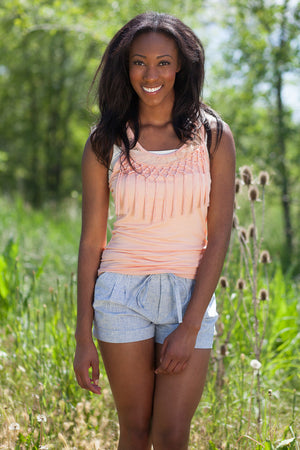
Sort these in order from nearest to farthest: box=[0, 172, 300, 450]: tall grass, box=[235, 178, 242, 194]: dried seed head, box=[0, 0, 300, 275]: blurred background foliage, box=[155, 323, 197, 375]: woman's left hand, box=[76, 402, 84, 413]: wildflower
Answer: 1. box=[155, 323, 197, 375]: woman's left hand
2. box=[0, 172, 300, 450]: tall grass
3. box=[76, 402, 84, 413]: wildflower
4. box=[235, 178, 242, 194]: dried seed head
5. box=[0, 0, 300, 275]: blurred background foliage

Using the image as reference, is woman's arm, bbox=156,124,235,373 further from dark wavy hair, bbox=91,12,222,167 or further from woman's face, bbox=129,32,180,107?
woman's face, bbox=129,32,180,107

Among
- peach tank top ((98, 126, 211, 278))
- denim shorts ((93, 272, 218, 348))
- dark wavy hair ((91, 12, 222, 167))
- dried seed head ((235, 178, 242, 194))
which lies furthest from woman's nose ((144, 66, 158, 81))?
dried seed head ((235, 178, 242, 194))

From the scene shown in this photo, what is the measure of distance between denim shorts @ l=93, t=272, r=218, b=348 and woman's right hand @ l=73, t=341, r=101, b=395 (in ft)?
0.35

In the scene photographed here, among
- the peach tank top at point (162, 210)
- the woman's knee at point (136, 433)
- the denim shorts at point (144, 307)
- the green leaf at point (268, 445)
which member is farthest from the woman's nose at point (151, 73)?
the green leaf at point (268, 445)

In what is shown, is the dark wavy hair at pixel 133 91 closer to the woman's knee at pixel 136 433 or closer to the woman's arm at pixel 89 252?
the woman's arm at pixel 89 252

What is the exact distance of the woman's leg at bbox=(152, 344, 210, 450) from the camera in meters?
1.82

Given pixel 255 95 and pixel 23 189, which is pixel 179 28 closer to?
pixel 255 95

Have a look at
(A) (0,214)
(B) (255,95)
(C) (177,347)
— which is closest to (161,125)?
(C) (177,347)

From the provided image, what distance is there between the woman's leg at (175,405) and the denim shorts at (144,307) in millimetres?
103

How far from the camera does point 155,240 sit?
1905 mm

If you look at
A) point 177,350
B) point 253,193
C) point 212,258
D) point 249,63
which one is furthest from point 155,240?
point 249,63

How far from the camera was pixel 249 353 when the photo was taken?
126 inches

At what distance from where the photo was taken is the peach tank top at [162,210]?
6.24ft

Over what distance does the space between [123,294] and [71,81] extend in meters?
18.5
